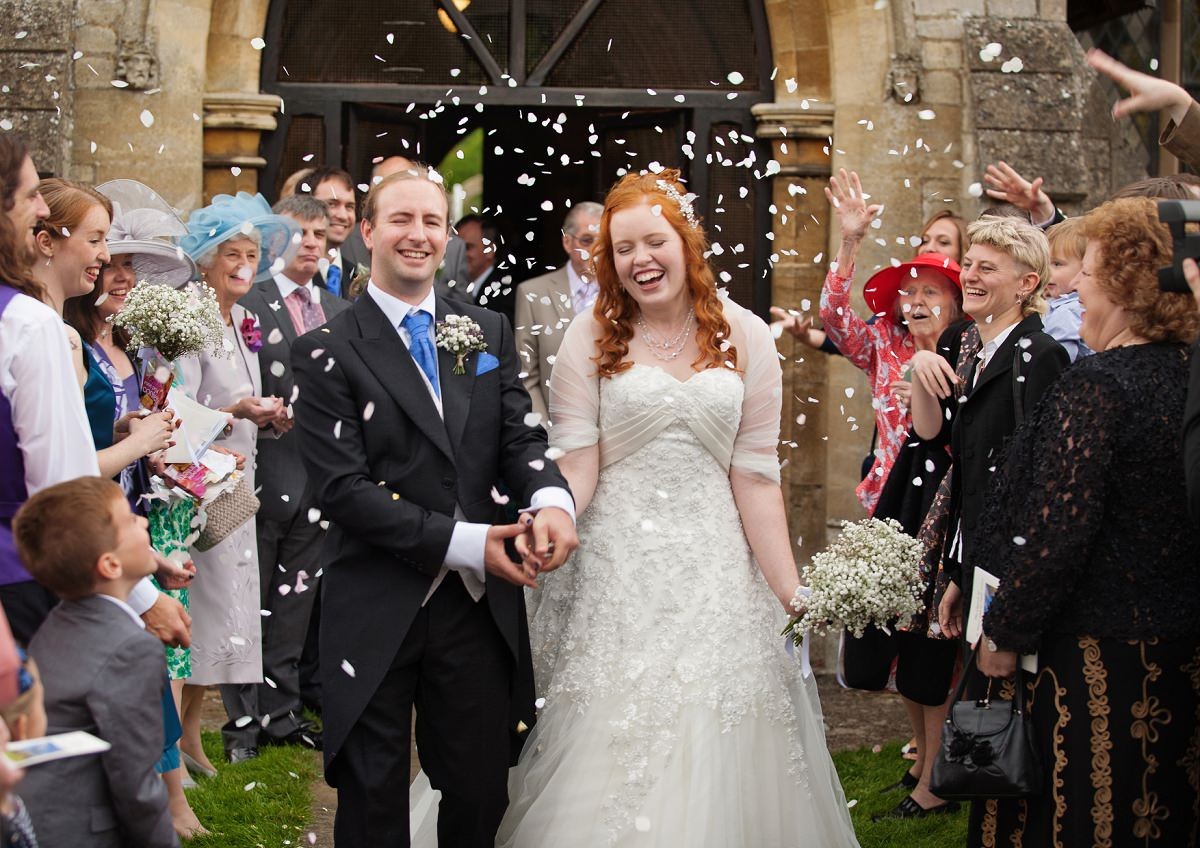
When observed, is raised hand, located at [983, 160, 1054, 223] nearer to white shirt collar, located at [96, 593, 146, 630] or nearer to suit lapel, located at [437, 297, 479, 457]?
suit lapel, located at [437, 297, 479, 457]

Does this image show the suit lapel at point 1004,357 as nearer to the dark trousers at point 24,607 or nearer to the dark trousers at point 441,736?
the dark trousers at point 441,736

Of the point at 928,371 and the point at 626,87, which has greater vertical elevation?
the point at 626,87

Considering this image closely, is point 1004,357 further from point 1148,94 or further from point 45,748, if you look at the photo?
point 45,748

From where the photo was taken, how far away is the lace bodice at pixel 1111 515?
3568 millimetres

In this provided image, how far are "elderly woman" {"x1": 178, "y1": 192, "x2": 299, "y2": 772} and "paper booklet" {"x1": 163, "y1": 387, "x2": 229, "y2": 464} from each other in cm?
56

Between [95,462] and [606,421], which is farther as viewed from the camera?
[606,421]

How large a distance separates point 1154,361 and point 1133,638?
2.20ft

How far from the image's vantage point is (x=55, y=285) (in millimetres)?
4273

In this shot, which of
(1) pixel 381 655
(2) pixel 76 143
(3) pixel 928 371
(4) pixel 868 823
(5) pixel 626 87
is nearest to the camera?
(1) pixel 381 655

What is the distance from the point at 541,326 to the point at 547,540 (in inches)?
147

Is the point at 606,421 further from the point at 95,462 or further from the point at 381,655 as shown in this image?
the point at 95,462

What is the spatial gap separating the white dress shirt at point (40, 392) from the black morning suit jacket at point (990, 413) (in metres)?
2.62

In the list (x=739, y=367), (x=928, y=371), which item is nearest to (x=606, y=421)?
(x=739, y=367)

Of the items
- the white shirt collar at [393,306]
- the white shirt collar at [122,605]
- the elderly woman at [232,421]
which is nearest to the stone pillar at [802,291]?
the elderly woman at [232,421]
